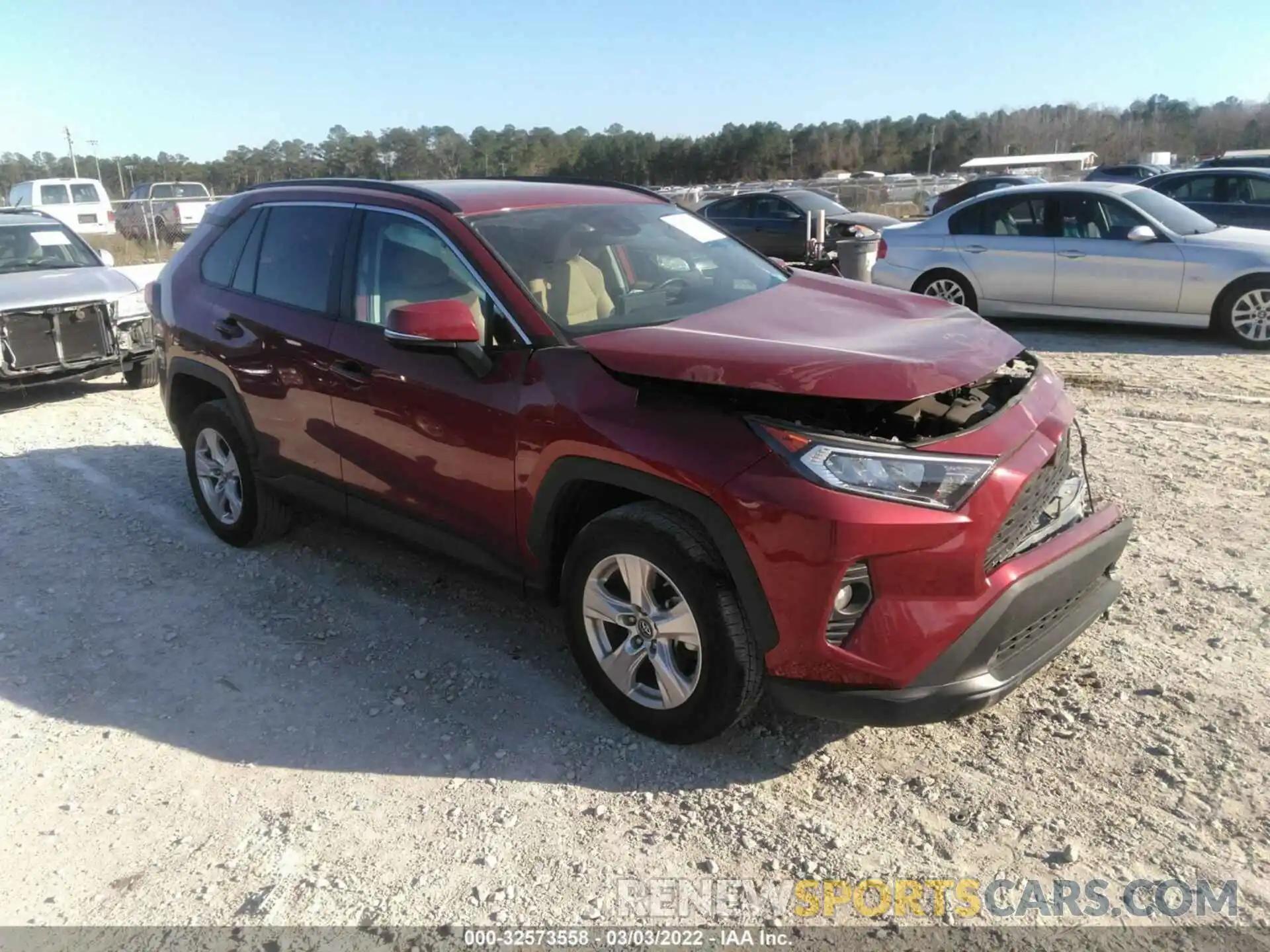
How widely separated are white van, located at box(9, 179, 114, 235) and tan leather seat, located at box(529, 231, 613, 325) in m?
24.7

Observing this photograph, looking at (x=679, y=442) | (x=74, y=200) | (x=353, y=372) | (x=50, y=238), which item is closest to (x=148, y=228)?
(x=74, y=200)

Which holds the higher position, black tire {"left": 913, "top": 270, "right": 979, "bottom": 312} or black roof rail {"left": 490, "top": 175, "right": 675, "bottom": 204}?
black roof rail {"left": 490, "top": 175, "right": 675, "bottom": 204}

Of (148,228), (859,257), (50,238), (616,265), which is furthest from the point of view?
(148,228)

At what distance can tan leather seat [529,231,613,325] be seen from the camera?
3.49 m

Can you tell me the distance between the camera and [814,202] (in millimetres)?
17391

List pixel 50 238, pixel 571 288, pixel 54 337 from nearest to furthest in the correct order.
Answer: pixel 571 288 < pixel 54 337 < pixel 50 238

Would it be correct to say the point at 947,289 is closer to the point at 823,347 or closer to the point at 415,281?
the point at 415,281

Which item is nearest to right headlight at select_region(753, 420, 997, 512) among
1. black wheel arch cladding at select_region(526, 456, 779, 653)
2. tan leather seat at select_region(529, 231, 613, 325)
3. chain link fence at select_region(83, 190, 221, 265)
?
black wheel arch cladding at select_region(526, 456, 779, 653)

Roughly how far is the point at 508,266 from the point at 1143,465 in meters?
4.22

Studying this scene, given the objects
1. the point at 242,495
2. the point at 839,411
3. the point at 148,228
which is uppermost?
the point at 839,411

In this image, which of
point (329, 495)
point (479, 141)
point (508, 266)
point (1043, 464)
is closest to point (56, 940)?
point (329, 495)

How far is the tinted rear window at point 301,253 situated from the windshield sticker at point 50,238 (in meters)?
6.02

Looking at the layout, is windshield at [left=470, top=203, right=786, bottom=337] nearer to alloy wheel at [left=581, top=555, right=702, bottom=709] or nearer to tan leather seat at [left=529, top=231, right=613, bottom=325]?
tan leather seat at [left=529, top=231, right=613, bottom=325]

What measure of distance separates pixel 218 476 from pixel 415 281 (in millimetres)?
2034
